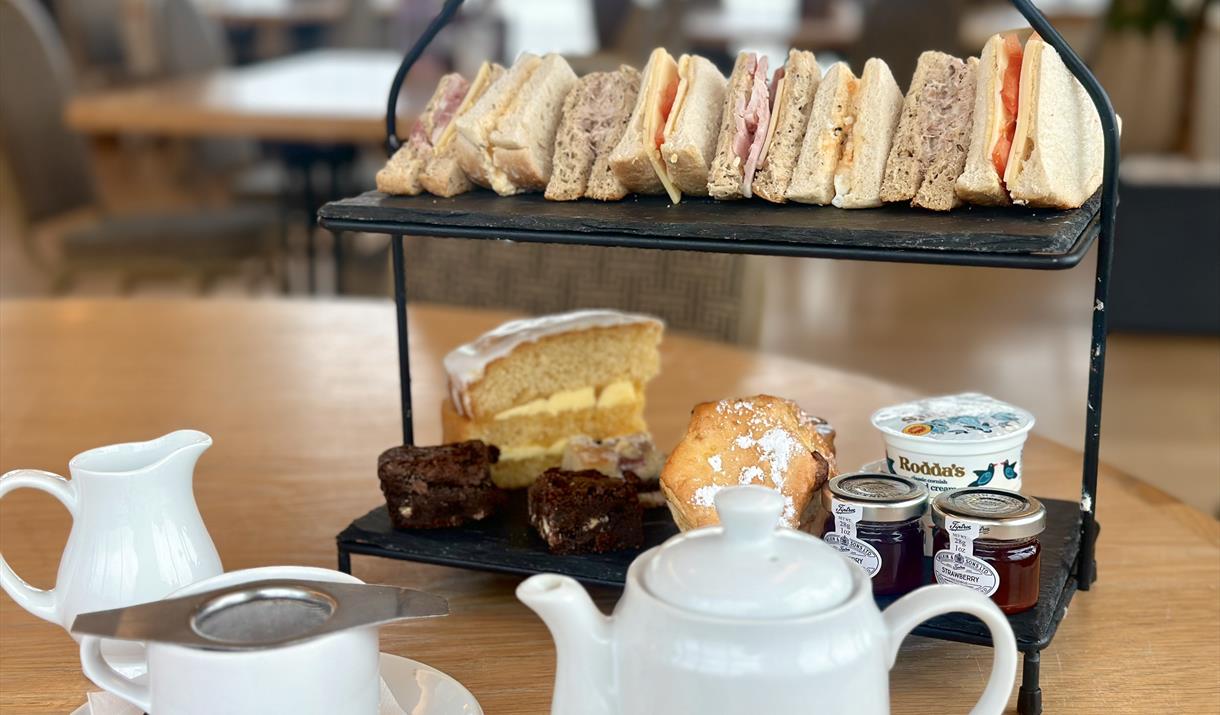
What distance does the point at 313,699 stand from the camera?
68cm

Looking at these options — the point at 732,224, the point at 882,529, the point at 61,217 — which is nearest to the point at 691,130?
the point at 732,224

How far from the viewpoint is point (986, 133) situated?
960mm

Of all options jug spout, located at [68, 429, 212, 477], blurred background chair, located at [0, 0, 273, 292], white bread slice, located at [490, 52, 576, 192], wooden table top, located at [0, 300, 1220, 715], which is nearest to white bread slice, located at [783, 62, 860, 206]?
white bread slice, located at [490, 52, 576, 192]

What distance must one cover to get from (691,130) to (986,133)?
22 cm

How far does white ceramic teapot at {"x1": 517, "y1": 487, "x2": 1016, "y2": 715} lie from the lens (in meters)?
0.62

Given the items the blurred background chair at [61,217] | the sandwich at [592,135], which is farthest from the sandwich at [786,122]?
the blurred background chair at [61,217]

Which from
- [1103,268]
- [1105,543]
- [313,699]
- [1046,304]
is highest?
[1103,268]

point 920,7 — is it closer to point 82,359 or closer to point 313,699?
point 82,359

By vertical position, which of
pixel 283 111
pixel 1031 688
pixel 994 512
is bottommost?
pixel 1031 688

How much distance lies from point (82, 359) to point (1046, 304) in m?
3.42

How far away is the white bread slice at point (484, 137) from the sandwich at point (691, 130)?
15 cm

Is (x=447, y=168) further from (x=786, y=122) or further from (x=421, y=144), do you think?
(x=786, y=122)

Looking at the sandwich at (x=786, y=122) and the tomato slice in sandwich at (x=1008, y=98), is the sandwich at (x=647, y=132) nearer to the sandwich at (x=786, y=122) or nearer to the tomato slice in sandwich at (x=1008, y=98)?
the sandwich at (x=786, y=122)

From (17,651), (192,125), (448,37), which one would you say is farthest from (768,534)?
(448,37)
